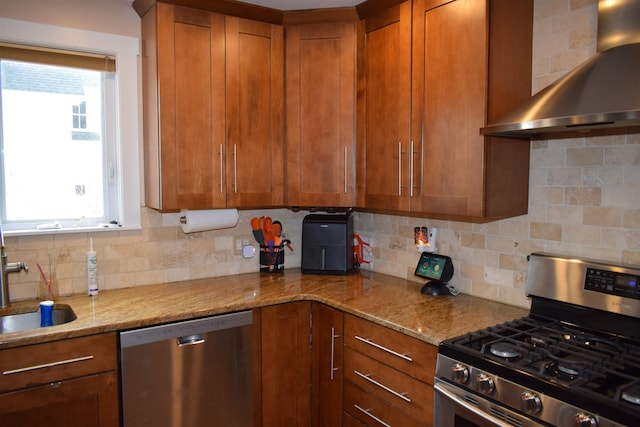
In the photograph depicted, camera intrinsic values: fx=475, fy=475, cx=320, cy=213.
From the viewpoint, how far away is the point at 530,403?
4.69ft

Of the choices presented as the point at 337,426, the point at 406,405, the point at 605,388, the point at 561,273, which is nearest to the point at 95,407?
the point at 337,426

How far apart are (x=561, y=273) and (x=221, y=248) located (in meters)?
1.82

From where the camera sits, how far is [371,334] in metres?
2.09

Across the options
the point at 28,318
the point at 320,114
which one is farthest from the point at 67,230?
the point at 320,114

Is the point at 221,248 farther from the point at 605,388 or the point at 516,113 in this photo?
the point at 605,388

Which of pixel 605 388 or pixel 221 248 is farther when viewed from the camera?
pixel 221 248

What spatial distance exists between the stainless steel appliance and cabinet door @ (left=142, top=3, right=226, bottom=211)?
1.46 metres

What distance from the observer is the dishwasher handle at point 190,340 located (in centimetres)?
→ 212

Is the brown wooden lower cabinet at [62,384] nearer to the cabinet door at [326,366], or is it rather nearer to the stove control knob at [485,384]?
the cabinet door at [326,366]

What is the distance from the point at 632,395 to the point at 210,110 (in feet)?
6.85

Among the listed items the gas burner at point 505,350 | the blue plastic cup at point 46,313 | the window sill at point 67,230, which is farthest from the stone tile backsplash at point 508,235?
the gas burner at point 505,350

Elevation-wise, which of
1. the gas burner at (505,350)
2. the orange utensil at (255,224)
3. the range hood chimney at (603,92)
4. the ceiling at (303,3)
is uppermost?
the ceiling at (303,3)

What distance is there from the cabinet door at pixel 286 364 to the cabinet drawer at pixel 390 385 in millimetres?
283

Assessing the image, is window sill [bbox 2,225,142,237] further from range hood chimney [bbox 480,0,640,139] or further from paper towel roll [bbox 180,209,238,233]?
range hood chimney [bbox 480,0,640,139]
